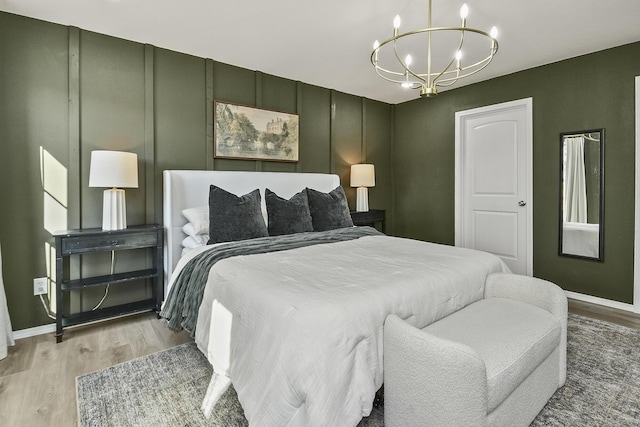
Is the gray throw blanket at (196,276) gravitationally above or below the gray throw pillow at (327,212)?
below

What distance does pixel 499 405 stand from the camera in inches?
55.0

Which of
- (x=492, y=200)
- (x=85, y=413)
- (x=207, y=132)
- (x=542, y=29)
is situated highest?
(x=542, y=29)

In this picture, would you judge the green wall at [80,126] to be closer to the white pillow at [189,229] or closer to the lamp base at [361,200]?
the white pillow at [189,229]

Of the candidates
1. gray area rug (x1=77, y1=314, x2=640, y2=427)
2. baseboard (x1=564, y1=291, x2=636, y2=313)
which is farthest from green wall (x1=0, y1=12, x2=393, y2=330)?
baseboard (x1=564, y1=291, x2=636, y2=313)

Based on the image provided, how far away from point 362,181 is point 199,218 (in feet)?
7.62

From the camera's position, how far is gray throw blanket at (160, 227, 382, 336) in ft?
7.17

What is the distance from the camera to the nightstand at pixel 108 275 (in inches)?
101

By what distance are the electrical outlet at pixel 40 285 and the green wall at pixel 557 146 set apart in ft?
14.4

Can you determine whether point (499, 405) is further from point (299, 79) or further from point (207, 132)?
point (299, 79)

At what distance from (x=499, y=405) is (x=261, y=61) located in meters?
3.51

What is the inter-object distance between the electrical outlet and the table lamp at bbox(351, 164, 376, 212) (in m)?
3.41

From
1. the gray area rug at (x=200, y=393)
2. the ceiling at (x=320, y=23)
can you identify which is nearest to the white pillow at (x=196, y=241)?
the gray area rug at (x=200, y=393)

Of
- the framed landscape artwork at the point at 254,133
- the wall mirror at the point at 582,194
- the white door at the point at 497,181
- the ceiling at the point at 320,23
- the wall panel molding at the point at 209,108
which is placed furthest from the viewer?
the white door at the point at 497,181

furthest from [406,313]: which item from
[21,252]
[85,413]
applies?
[21,252]
